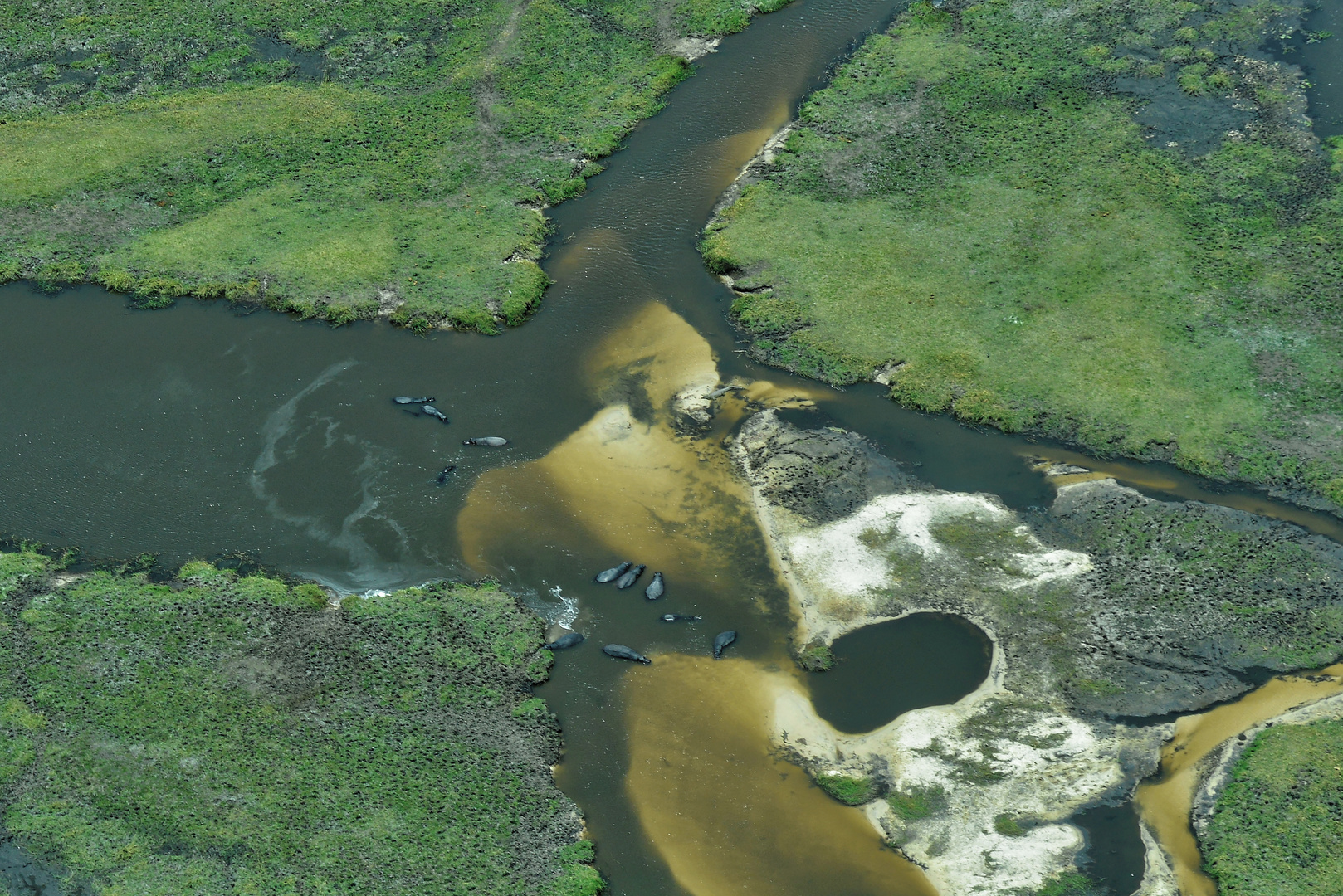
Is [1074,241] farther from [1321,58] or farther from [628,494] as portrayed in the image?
[628,494]

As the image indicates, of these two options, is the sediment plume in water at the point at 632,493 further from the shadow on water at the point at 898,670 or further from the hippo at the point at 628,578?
the shadow on water at the point at 898,670

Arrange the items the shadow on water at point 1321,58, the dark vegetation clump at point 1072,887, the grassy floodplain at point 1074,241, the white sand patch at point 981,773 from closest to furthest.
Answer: the dark vegetation clump at point 1072,887
the white sand patch at point 981,773
the grassy floodplain at point 1074,241
the shadow on water at point 1321,58

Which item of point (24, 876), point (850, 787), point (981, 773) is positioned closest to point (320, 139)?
point (24, 876)

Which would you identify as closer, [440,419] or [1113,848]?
[1113,848]

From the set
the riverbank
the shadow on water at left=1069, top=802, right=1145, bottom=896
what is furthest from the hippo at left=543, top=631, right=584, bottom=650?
the shadow on water at left=1069, top=802, right=1145, bottom=896

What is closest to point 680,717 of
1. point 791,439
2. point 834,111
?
point 791,439

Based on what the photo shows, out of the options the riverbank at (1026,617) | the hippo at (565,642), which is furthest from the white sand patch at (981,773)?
the hippo at (565,642)
